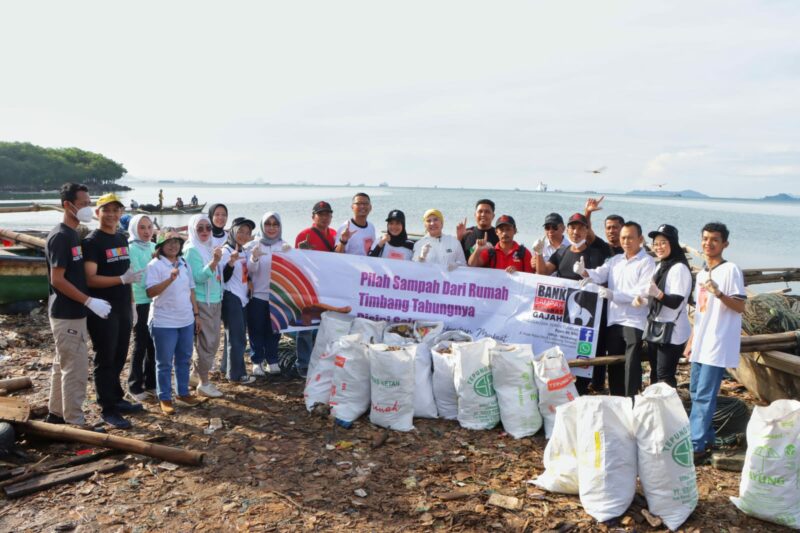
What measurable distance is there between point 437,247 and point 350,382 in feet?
6.38

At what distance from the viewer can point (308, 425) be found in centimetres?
502

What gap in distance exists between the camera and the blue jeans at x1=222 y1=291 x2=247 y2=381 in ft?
19.6

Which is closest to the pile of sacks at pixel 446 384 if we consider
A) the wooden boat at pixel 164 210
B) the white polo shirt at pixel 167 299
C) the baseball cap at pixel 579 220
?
the baseball cap at pixel 579 220

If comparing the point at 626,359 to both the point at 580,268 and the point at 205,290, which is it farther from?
the point at 205,290

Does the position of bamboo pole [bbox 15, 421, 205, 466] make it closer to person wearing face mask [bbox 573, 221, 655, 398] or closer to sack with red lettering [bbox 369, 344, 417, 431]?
sack with red lettering [bbox 369, 344, 417, 431]

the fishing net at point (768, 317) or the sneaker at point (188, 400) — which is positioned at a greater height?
the fishing net at point (768, 317)

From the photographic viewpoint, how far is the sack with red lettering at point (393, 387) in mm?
4836

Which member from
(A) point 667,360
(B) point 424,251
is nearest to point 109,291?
(B) point 424,251

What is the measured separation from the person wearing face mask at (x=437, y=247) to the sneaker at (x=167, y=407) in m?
2.98

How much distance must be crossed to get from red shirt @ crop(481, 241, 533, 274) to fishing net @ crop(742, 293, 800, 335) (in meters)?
2.57

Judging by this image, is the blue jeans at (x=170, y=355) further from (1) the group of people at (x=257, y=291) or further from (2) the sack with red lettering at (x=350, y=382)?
(2) the sack with red lettering at (x=350, y=382)

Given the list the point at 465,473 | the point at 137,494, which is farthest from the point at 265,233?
the point at 465,473

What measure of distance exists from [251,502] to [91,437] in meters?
1.59

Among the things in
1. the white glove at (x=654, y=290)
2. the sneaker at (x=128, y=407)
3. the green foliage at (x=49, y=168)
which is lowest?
the sneaker at (x=128, y=407)
